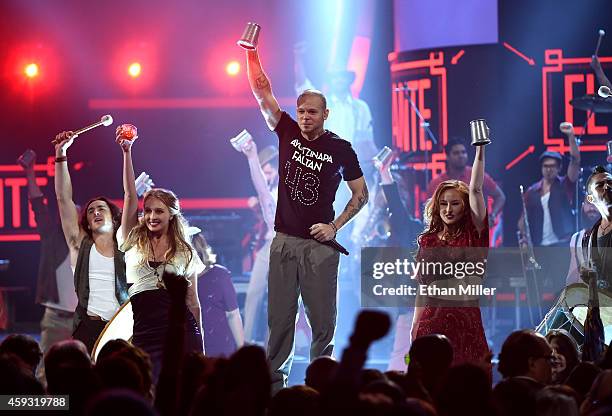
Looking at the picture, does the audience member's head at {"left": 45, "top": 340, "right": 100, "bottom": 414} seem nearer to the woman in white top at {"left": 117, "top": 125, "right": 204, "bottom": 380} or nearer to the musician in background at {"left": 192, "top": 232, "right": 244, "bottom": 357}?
the woman in white top at {"left": 117, "top": 125, "right": 204, "bottom": 380}

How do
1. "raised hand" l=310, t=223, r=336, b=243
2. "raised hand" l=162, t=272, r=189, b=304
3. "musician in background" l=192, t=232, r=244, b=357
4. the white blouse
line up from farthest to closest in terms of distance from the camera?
"musician in background" l=192, t=232, r=244, b=357 < the white blouse < "raised hand" l=310, t=223, r=336, b=243 < "raised hand" l=162, t=272, r=189, b=304

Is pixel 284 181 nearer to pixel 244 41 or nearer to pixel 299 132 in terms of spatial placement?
pixel 299 132

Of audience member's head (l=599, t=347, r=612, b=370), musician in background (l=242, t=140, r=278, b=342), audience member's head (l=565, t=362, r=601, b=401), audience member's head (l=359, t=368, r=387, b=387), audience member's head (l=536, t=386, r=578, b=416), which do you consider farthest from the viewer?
musician in background (l=242, t=140, r=278, b=342)

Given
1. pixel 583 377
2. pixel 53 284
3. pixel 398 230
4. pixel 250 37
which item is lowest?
pixel 583 377

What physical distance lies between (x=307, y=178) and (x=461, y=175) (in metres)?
5.25

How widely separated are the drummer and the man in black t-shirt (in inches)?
69.7

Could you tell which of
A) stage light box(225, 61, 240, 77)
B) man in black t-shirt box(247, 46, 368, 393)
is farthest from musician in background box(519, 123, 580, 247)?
man in black t-shirt box(247, 46, 368, 393)

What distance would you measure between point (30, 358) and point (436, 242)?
2386 mm

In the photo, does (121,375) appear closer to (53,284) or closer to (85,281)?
(85,281)

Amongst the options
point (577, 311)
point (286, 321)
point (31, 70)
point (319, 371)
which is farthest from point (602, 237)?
point (31, 70)

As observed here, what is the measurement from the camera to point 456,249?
5820 mm

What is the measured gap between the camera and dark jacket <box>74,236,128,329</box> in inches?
261

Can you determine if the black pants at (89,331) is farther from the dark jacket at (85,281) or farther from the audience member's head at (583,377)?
the audience member's head at (583,377)

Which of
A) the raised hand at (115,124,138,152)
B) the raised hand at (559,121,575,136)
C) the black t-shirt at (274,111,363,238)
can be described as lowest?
the black t-shirt at (274,111,363,238)
